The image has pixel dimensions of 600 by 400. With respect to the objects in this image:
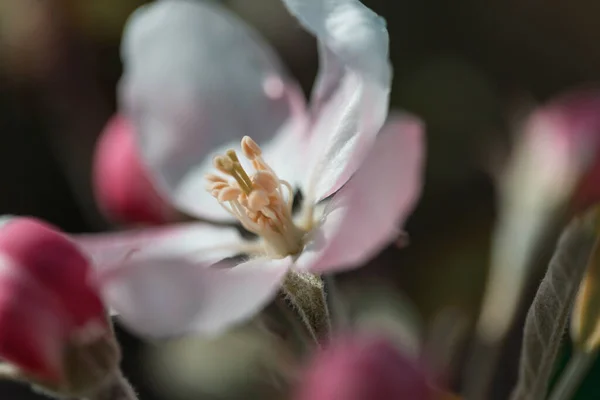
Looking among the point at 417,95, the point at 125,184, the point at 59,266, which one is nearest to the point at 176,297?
the point at 59,266

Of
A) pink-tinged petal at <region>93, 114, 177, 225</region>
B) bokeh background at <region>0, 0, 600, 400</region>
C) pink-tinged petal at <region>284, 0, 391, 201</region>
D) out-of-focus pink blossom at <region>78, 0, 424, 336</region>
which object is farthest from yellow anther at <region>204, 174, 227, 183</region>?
bokeh background at <region>0, 0, 600, 400</region>

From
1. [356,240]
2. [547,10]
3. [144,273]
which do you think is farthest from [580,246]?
[547,10]

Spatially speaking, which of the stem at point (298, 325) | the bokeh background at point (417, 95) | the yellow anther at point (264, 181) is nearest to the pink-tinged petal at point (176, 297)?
the stem at point (298, 325)

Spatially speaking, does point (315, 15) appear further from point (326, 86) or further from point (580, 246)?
point (580, 246)

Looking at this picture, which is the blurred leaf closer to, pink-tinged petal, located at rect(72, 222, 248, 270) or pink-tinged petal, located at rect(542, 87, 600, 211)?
pink-tinged petal, located at rect(72, 222, 248, 270)

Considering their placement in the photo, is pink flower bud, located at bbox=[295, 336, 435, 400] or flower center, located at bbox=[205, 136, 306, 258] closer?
pink flower bud, located at bbox=[295, 336, 435, 400]

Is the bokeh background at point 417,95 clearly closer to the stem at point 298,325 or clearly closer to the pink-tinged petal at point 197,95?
the pink-tinged petal at point 197,95
